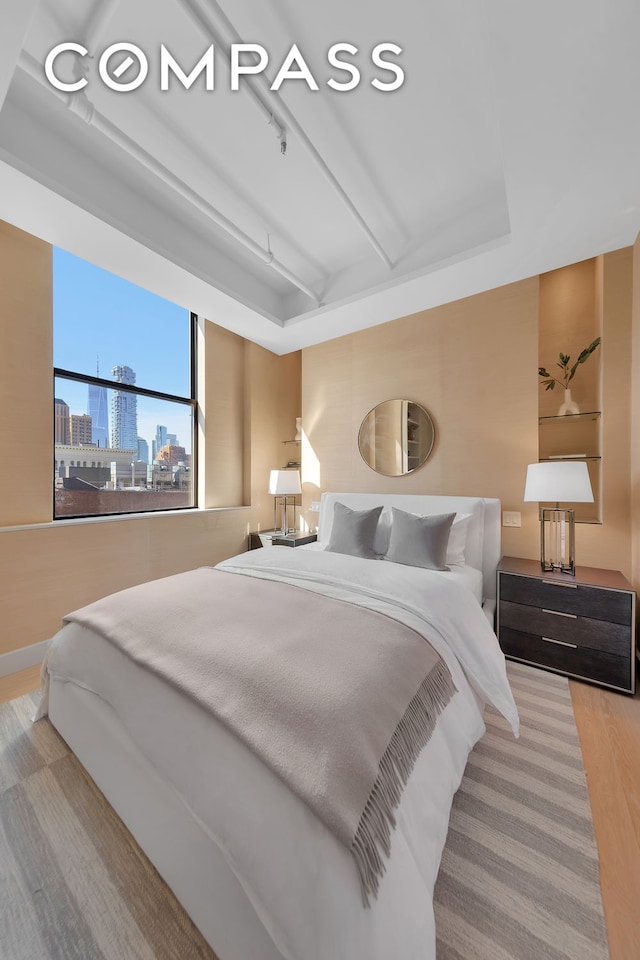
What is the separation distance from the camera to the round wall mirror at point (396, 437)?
123 inches

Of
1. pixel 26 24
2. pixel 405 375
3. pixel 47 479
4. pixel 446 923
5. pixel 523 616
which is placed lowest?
A: pixel 446 923

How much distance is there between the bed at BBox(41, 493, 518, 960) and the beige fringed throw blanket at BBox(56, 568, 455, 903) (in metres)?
0.04

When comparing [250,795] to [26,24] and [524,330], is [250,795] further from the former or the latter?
[524,330]

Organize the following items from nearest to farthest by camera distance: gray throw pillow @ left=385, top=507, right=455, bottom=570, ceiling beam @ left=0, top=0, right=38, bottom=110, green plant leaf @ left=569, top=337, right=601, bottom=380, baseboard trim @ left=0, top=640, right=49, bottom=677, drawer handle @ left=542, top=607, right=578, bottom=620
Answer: ceiling beam @ left=0, top=0, right=38, bottom=110 < drawer handle @ left=542, top=607, right=578, bottom=620 < baseboard trim @ left=0, top=640, right=49, bottom=677 < gray throw pillow @ left=385, top=507, right=455, bottom=570 < green plant leaf @ left=569, top=337, right=601, bottom=380

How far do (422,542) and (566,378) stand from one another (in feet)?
5.42

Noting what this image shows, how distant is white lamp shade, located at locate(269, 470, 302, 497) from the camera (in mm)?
3650

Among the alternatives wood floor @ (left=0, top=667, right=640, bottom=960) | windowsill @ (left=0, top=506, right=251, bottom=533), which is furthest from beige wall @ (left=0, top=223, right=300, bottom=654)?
wood floor @ (left=0, top=667, right=640, bottom=960)

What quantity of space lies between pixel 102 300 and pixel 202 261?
96 centimetres

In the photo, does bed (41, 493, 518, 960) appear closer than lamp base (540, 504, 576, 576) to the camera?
Yes

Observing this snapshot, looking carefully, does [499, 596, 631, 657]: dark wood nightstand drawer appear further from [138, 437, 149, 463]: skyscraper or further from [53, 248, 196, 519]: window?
[138, 437, 149, 463]: skyscraper

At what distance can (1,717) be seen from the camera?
5.99ft

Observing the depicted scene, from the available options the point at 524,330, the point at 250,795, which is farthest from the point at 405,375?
the point at 250,795

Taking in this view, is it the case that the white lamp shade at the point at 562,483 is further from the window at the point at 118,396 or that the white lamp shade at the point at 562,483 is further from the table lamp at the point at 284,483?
the window at the point at 118,396

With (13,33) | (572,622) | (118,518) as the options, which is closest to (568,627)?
(572,622)
